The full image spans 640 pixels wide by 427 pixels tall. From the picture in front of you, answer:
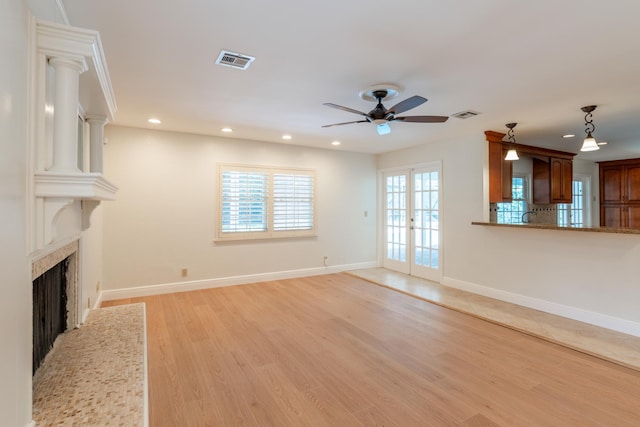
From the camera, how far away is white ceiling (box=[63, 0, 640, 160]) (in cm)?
185

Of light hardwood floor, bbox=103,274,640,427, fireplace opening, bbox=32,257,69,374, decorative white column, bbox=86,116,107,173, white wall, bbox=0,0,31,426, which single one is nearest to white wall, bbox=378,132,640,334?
light hardwood floor, bbox=103,274,640,427

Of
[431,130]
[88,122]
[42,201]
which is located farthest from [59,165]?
[431,130]

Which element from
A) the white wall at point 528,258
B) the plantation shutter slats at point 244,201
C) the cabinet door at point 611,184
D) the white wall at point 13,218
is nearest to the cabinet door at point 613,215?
the cabinet door at point 611,184

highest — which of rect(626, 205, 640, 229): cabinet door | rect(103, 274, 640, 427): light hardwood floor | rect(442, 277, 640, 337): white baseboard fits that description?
rect(626, 205, 640, 229): cabinet door

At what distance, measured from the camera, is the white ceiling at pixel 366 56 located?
6.07ft

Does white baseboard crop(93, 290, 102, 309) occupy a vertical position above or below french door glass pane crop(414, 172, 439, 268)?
below

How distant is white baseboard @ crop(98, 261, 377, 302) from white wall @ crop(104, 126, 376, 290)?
0.07m

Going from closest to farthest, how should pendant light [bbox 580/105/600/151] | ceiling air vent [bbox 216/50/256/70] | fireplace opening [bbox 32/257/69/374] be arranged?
fireplace opening [bbox 32/257/69/374] < ceiling air vent [bbox 216/50/256/70] < pendant light [bbox 580/105/600/151]

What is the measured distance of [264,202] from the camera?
17.9ft

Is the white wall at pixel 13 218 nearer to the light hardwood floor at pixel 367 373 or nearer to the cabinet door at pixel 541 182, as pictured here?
the light hardwood floor at pixel 367 373

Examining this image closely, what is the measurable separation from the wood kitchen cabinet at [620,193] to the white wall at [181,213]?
6.75 m

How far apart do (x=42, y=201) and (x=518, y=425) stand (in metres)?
2.87

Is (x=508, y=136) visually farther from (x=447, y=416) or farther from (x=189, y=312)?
(x=189, y=312)

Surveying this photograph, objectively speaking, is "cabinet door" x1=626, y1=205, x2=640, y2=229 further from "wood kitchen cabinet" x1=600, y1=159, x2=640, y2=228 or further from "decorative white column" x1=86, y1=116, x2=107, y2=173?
"decorative white column" x1=86, y1=116, x2=107, y2=173
